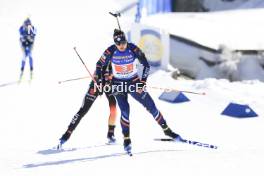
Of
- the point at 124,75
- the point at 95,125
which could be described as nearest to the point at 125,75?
the point at 124,75

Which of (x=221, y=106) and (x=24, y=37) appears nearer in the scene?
(x=221, y=106)

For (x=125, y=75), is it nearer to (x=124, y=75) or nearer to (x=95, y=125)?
(x=124, y=75)

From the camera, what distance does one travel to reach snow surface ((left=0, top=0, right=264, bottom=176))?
269 inches

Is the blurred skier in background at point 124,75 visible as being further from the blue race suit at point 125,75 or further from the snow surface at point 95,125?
the snow surface at point 95,125

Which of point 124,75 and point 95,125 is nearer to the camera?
point 124,75

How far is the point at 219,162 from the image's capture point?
22.5 ft

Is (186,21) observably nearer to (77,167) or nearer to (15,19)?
(15,19)

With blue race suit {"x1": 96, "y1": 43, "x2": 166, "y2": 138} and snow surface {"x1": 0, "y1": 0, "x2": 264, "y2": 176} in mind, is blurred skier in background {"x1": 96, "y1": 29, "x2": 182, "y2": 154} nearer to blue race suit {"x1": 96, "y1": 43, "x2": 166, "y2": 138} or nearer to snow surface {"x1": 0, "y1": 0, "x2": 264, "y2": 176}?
blue race suit {"x1": 96, "y1": 43, "x2": 166, "y2": 138}

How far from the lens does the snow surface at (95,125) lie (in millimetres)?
Result: 6844

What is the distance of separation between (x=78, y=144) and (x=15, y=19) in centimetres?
1696

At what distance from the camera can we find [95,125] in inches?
428

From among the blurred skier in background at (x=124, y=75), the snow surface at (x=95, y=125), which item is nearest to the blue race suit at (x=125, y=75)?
the blurred skier in background at (x=124, y=75)

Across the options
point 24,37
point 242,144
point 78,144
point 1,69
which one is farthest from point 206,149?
point 1,69

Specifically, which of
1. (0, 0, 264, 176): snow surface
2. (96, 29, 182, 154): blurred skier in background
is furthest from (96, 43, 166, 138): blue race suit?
(0, 0, 264, 176): snow surface
